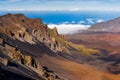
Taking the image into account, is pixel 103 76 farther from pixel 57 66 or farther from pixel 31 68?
pixel 31 68

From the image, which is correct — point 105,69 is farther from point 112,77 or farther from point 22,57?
point 22,57

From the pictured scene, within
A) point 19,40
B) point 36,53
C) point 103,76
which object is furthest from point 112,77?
point 19,40

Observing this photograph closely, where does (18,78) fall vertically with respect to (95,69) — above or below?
below

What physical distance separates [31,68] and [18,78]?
1696 inches

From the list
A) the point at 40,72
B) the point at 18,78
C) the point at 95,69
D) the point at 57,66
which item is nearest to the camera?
the point at 18,78

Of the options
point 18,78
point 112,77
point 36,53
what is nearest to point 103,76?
point 112,77

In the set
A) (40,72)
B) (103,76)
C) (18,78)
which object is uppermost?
(103,76)

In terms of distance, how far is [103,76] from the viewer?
555 feet

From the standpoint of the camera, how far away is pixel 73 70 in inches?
6959

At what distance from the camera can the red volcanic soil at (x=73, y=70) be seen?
162 metres

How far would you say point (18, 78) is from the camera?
95562mm

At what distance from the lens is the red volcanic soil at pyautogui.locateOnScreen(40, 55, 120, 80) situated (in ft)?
532

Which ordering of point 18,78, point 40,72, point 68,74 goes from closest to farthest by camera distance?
1. point 18,78
2. point 40,72
3. point 68,74

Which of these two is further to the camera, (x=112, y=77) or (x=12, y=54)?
(x=112, y=77)
